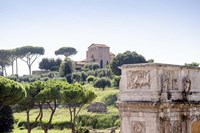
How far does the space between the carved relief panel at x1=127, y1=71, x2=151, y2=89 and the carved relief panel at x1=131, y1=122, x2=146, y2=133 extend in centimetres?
175

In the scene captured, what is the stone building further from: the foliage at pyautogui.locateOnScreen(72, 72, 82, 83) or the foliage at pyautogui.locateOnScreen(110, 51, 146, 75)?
the foliage at pyautogui.locateOnScreen(72, 72, 82, 83)

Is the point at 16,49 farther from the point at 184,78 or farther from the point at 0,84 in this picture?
the point at 184,78

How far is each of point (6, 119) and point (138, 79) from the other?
3186 cm

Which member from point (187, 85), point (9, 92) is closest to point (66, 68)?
point (9, 92)

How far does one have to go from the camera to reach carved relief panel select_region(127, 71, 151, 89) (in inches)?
634

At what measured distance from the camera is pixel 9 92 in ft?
91.0

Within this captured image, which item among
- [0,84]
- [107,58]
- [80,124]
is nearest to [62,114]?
[80,124]

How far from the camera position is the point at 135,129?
1658 cm

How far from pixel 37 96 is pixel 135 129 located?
18.0 metres

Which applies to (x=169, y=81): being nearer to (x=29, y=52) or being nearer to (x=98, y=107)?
(x=98, y=107)

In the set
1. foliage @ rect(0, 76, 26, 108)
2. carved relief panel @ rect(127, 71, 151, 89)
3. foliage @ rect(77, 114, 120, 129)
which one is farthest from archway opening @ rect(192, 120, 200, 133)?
foliage @ rect(77, 114, 120, 129)

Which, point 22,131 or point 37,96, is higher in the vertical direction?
point 37,96

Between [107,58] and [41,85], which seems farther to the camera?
[107,58]

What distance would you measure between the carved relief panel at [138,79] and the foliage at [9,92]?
13.7 m
